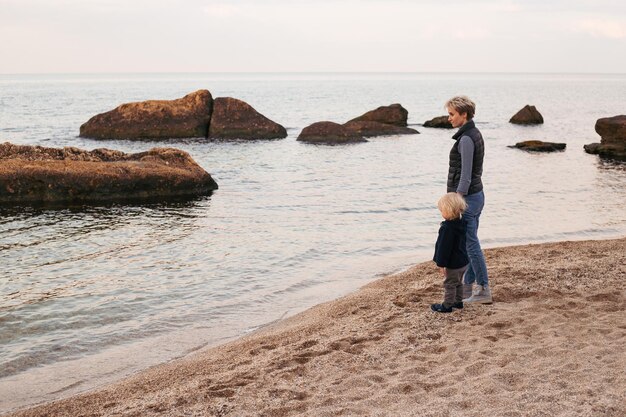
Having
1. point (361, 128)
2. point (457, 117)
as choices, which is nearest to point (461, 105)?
point (457, 117)

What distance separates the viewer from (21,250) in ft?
39.9

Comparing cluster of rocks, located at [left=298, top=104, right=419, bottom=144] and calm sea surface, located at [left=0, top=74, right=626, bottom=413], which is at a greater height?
cluster of rocks, located at [left=298, top=104, right=419, bottom=144]

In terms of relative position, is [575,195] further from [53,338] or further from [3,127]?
[3,127]

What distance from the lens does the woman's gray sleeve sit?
737cm

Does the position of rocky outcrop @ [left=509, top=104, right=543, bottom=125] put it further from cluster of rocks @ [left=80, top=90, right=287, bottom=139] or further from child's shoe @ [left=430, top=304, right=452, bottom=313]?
child's shoe @ [left=430, top=304, right=452, bottom=313]

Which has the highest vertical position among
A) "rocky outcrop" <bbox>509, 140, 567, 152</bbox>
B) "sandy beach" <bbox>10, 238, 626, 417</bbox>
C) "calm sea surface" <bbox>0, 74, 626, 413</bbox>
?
"rocky outcrop" <bbox>509, 140, 567, 152</bbox>

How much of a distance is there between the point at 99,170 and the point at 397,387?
1325 centimetres

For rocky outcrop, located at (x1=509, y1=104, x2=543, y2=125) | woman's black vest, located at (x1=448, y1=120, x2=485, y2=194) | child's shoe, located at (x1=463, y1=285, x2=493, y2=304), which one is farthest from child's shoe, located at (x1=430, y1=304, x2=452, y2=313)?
rocky outcrop, located at (x1=509, y1=104, x2=543, y2=125)

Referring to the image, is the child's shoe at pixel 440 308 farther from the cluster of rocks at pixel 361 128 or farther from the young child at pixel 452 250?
the cluster of rocks at pixel 361 128

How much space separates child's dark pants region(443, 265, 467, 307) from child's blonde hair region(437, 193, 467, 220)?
29.7 inches

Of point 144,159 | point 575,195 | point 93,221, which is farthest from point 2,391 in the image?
point 575,195

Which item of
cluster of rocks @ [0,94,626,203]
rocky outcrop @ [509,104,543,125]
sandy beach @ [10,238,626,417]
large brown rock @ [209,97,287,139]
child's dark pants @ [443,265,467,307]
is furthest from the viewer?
rocky outcrop @ [509,104,543,125]

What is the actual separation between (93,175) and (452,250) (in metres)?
11.9

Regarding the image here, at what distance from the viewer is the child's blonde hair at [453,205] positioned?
24.0ft
